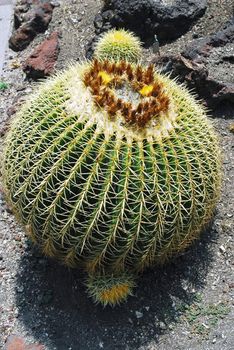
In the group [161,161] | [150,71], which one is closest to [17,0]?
[150,71]

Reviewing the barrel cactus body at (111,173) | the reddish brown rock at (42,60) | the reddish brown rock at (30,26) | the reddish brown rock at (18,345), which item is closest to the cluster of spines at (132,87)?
the barrel cactus body at (111,173)

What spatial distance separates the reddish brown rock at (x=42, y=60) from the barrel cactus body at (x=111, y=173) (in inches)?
76.5

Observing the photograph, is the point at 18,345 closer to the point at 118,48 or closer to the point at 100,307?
the point at 100,307

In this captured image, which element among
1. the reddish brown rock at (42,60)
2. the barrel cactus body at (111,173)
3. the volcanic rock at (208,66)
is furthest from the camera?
the reddish brown rock at (42,60)

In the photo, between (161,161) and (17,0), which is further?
(17,0)

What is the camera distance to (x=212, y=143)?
3.71m

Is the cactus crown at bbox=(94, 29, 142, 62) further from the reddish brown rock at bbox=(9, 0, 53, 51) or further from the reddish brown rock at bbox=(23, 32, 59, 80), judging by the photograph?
the reddish brown rock at bbox=(9, 0, 53, 51)

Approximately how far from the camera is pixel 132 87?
11.7 ft

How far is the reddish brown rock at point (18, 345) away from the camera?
12.2ft

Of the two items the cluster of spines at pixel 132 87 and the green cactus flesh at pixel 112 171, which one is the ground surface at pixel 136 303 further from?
the cluster of spines at pixel 132 87

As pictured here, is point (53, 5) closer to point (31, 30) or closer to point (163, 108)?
point (31, 30)

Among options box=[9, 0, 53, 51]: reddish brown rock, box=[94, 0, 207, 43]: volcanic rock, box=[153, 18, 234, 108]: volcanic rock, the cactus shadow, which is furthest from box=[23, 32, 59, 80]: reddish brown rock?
the cactus shadow

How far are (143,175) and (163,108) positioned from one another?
404 millimetres

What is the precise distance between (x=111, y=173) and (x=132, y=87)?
56cm
